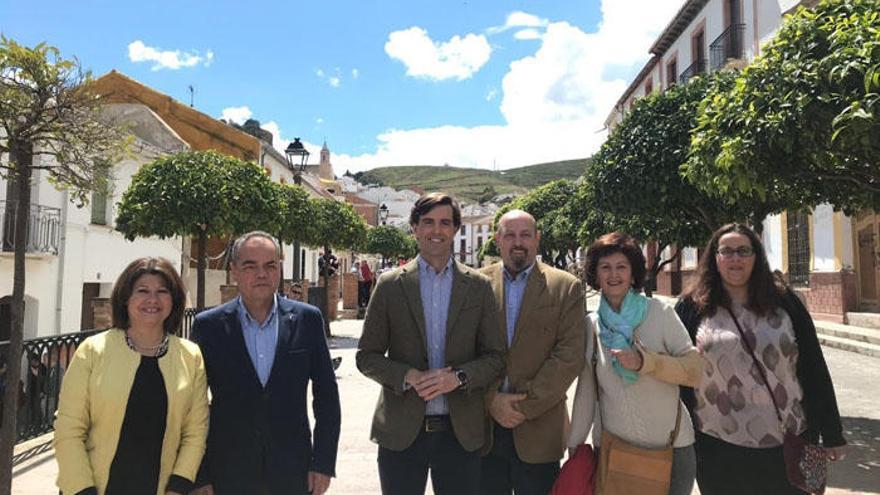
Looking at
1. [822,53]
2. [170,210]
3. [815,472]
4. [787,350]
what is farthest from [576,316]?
[170,210]

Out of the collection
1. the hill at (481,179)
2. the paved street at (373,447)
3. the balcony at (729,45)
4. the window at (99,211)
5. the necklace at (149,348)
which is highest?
the hill at (481,179)

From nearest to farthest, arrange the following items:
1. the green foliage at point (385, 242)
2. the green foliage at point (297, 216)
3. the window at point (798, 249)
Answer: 1. the green foliage at point (297, 216)
2. the window at point (798, 249)
3. the green foliage at point (385, 242)

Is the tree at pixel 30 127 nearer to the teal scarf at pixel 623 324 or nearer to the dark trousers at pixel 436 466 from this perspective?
the dark trousers at pixel 436 466

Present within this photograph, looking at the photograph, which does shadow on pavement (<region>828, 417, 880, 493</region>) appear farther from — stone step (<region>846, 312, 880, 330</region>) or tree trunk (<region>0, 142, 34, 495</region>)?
stone step (<region>846, 312, 880, 330</region>)

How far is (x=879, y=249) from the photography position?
13.6m

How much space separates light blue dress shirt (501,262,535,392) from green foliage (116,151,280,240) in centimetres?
706

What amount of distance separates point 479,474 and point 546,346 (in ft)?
2.28

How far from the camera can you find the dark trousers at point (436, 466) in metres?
2.80

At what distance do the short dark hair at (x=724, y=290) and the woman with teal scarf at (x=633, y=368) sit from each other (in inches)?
13.2

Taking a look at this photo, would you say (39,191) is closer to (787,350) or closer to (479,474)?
(479,474)

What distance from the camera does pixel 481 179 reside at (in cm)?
18825

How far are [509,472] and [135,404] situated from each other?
5.83 feet

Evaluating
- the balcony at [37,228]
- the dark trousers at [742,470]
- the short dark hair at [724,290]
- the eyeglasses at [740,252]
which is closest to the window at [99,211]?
the balcony at [37,228]

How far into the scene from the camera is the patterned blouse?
2807 mm
